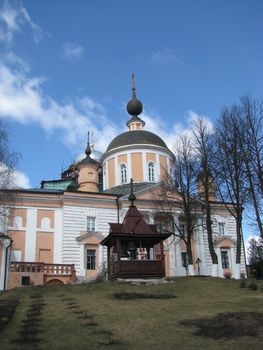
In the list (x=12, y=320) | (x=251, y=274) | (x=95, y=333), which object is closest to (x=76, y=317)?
(x=12, y=320)

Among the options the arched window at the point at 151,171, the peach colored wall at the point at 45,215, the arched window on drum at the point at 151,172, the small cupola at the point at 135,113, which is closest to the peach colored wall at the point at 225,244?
the arched window on drum at the point at 151,172

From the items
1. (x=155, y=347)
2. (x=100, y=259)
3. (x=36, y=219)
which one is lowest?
(x=155, y=347)

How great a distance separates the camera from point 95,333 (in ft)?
31.4

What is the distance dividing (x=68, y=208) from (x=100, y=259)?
5229 mm

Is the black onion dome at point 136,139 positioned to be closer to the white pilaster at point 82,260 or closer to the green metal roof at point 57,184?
the white pilaster at point 82,260

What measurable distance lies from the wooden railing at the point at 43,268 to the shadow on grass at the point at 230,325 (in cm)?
2106

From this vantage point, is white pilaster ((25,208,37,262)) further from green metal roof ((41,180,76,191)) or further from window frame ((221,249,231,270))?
green metal roof ((41,180,76,191))

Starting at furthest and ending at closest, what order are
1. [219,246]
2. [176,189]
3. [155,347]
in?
[219,246], [176,189], [155,347]

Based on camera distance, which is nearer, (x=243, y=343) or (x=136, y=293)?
(x=243, y=343)

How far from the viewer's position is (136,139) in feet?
151

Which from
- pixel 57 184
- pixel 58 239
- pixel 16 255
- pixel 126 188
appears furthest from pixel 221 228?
pixel 57 184

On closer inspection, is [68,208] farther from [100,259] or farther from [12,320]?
[12,320]

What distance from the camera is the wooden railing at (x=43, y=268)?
98.3ft

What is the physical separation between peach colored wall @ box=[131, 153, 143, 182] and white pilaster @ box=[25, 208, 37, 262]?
12.0m
